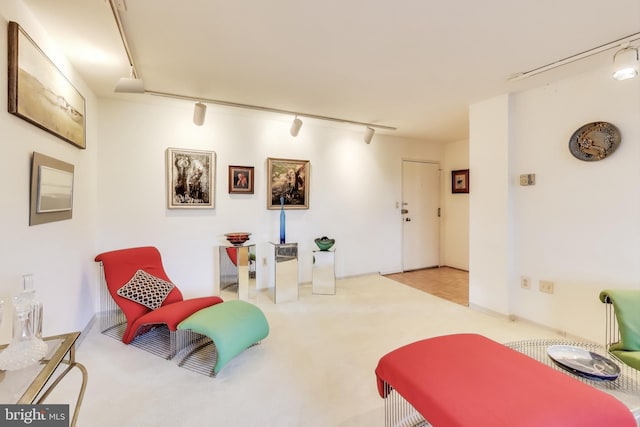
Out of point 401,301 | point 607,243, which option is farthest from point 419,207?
point 607,243

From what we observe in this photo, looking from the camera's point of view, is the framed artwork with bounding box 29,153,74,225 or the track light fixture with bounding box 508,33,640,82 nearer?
the framed artwork with bounding box 29,153,74,225

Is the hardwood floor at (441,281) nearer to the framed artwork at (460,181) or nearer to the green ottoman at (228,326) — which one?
the framed artwork at (460,181)

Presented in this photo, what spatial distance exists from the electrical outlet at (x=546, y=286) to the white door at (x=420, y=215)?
244cm

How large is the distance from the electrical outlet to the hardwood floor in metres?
0.89

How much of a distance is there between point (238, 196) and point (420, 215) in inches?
131

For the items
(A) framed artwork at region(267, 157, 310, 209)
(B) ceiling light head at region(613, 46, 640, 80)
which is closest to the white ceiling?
(B) ceiling light head at region(613, 46, 640, 80)

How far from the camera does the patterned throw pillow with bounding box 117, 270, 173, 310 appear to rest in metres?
2.62

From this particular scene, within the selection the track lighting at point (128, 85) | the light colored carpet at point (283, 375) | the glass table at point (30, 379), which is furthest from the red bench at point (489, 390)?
the track lighting at point (128, 85)

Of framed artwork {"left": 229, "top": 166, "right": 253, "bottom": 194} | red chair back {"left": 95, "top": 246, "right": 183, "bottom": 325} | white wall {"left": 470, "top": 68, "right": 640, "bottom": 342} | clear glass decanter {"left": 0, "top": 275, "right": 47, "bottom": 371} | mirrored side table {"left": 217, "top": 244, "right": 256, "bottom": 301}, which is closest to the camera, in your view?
clear glass decanter {"left": 0, "top": 275, "right": 47, "bottom": 371}

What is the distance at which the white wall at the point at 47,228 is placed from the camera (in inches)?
60.9

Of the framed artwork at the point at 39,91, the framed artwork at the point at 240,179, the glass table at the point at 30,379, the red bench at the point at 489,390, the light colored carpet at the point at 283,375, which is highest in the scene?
the framed artwork at the point at 39,91

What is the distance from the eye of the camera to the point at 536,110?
2930mm

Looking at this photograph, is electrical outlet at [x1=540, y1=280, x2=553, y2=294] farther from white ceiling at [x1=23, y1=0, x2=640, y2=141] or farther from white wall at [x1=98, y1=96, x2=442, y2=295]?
white wall at [x1=98, y1=96, x2=442, y2=295]

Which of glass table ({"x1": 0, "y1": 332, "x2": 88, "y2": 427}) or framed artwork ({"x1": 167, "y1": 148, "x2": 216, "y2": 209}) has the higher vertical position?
framed artwork ({"x1": 167, "y1": 148, "x2": 216, "y2": 209})
